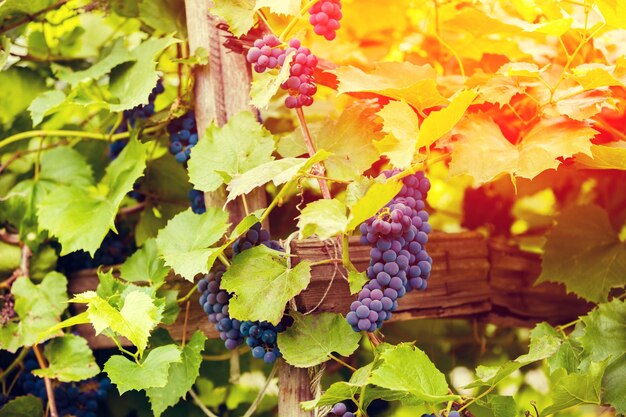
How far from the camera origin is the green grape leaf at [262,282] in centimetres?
113

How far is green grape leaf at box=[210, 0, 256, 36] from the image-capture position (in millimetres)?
1201

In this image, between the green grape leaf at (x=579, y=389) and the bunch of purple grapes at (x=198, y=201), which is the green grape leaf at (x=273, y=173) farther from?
the green grape leaf at (x=579, y=389)

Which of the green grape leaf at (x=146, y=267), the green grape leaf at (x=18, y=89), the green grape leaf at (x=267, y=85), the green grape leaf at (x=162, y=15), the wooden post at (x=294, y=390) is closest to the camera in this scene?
the green grape leaf at (x=267, y=85)

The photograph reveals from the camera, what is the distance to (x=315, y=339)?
3.84 feet

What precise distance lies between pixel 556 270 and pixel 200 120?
794mm

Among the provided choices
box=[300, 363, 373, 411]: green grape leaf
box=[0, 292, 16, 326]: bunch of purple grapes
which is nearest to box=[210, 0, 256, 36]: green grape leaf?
box=[300, 363, 373, 411]: green grape leaf

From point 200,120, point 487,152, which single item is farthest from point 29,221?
point 487,152

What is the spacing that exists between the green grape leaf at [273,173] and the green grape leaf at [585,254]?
26.5 inches

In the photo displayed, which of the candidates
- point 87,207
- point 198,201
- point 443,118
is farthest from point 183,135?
point 443,118

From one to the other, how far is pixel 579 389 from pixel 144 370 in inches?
26.7

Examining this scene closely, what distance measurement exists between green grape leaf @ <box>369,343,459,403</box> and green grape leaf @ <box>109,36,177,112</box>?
2.04 ft

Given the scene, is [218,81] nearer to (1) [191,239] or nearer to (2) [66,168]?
(1) [191,239]

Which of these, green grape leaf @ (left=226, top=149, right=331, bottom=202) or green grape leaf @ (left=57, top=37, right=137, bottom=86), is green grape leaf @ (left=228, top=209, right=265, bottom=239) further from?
green grape leaf @ (left=57, top=37, right=137, bottom=86)

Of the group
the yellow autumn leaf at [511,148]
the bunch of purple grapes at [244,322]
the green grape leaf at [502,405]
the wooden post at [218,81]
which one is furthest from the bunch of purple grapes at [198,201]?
A: the green grape leaf at [502,405]
